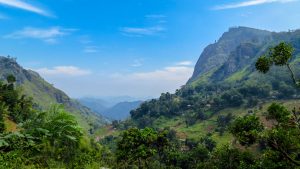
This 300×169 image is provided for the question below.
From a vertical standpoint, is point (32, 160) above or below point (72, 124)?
below

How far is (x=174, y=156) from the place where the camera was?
79.4 meters

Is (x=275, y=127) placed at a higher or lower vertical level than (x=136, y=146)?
higher

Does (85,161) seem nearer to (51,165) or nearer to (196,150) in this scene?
(51,165)

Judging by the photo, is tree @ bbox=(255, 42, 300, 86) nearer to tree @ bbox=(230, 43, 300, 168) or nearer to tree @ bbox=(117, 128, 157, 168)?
tree @ bbox=(230, 43, 300, 168)

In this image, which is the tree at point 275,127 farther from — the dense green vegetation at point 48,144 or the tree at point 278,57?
the dense green vegetation at point 48,144

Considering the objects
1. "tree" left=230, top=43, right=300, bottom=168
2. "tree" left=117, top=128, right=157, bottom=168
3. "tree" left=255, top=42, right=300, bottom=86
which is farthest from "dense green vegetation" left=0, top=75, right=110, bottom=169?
"tree" left=117, top=128, right=157, bottom=168

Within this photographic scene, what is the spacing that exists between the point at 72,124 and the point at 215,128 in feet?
519

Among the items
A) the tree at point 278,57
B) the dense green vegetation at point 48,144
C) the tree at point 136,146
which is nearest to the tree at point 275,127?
the tree at point 278,57

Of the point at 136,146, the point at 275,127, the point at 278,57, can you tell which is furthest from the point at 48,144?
the point at 136,146

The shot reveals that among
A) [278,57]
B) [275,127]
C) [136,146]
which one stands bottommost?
[136,146]

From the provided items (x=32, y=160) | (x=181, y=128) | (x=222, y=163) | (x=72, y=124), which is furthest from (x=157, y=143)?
(x=181, y=128)

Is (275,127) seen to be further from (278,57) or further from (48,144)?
(48,144)

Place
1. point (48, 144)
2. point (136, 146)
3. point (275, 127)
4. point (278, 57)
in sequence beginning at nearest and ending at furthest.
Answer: point (278, 57) → point (48, 144) → point (275, 127) → point (136, 146)

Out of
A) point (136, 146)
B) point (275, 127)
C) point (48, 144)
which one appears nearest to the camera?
point (48, 144)
